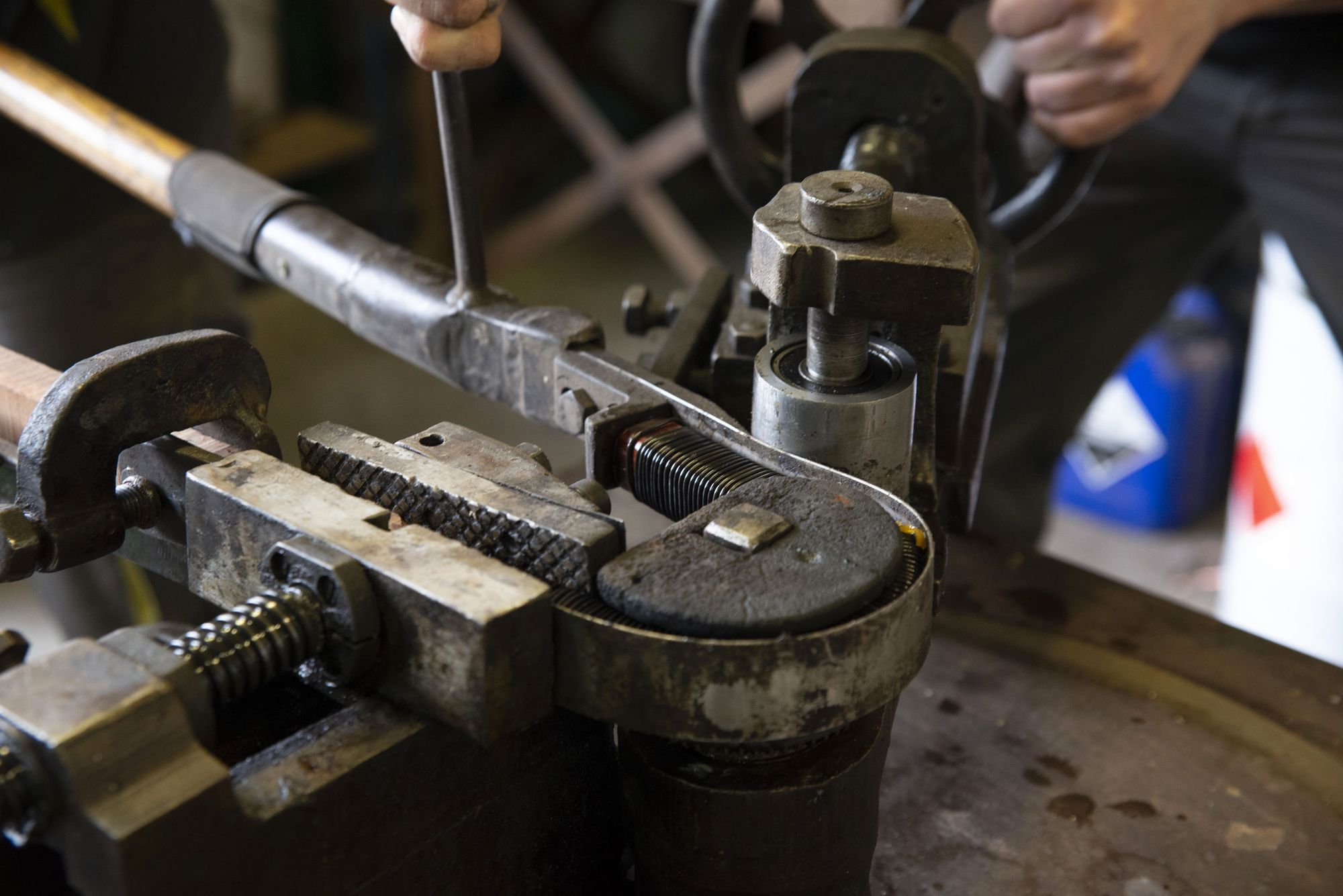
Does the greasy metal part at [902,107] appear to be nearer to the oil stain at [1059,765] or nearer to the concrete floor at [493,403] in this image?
the oil stain at [1059,765]

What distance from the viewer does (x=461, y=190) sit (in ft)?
3.03

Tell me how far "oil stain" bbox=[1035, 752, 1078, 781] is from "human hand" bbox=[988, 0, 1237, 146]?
64 centimetres

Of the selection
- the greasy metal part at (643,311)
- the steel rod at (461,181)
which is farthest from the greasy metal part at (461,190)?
the greasy metal part at (643,311)

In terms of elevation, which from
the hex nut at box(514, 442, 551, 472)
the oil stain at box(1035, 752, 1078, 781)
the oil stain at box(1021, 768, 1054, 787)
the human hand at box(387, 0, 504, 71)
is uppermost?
the human hand at box(387, 0, 504, 71)

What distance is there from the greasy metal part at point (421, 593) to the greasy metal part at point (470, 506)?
0.03 m

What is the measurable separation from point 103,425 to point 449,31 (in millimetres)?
354

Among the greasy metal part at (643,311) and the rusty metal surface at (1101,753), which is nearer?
the rusty metal surface at (1101,753)

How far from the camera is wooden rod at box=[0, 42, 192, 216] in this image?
1.17 meters

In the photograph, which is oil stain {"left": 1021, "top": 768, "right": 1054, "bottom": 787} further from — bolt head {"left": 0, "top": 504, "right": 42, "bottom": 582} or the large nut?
bolt head {"left": 0, "top": 504, "right": 42, "bottom": 582}

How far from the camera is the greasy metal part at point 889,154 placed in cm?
100

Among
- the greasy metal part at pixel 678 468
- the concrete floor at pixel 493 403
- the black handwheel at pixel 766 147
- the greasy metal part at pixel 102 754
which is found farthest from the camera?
the concrete floor at pixel 493 403

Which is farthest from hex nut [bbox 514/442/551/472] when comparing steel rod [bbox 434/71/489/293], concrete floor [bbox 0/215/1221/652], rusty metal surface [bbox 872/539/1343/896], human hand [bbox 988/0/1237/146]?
concrete floor [bbox 0/215/1221/652]

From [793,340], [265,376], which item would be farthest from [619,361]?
[265,376]

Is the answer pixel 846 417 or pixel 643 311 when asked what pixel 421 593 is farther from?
pixel 643 311
